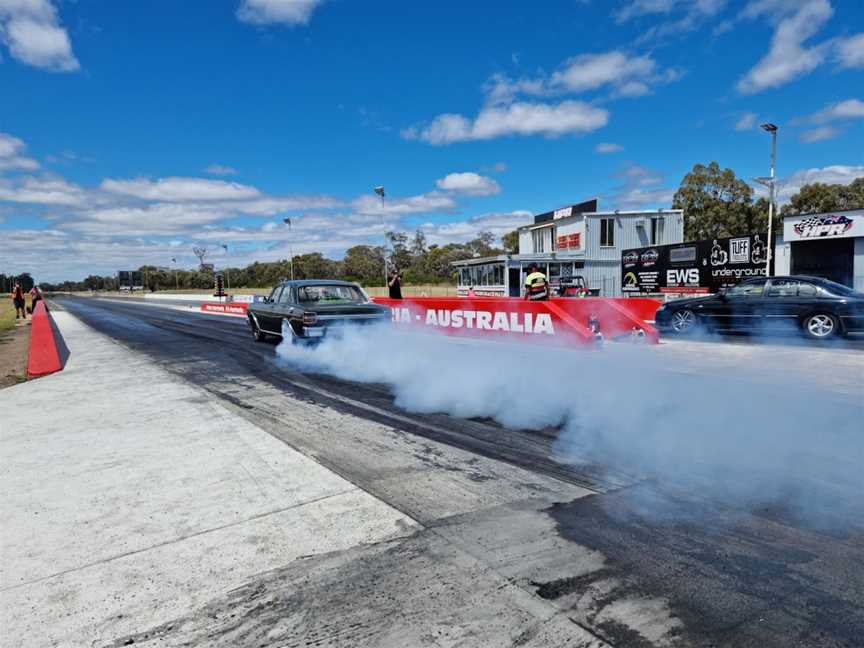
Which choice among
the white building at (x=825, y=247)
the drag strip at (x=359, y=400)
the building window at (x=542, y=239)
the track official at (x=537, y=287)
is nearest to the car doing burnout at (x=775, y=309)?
the track official at (x=537, y=287)

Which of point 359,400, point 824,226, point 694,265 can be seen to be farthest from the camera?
point 694,265

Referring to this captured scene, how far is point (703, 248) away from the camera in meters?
25.1

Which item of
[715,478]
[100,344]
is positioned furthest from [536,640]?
[100,344]

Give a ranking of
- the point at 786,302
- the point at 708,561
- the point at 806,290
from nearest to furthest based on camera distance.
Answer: the point at 708,561, the point at 806,290, the point at 786,302

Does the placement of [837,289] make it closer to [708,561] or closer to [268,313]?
[708,561]

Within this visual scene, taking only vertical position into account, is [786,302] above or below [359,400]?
above

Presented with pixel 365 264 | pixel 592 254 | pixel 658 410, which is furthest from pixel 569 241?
pixel 365 264

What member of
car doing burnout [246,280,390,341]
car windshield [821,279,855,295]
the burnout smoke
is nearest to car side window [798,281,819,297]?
car windshield [821,279,855,295]

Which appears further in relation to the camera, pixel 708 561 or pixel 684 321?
pixel 684 321

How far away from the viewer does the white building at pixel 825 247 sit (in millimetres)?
20719

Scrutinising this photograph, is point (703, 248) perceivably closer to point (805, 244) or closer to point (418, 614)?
point (805, 244)

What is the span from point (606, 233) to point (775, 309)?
24870 mm

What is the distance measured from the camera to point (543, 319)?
10.2 metres

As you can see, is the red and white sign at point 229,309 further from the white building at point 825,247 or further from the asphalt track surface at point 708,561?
the white building at point 825,247
